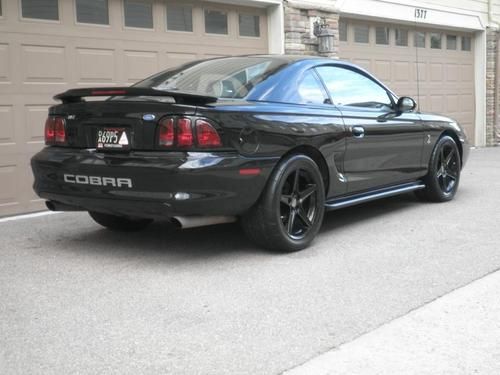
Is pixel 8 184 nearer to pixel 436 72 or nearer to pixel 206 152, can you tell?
pixel 206 152

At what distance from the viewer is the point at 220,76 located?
16.5ft

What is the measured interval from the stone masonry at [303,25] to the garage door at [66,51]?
1.41m

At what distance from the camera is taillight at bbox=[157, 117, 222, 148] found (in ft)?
13.8

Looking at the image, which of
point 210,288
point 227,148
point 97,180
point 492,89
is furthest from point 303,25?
point 210,288

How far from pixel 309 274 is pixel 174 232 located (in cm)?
162

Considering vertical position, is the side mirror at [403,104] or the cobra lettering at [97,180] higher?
the side mirror at [403,104]

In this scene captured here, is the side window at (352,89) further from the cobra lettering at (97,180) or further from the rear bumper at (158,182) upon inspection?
the cobra lettering at (97,180)

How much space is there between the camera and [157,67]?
7793mm

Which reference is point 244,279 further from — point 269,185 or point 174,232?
point 174,232

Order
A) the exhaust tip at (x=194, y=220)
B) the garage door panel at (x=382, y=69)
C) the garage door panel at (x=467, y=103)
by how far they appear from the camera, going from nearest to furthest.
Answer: the exhaust tip at (x=194, y=220), the garage door panel at (x=382, y=69), the garage door panel at (x=467, y=103)

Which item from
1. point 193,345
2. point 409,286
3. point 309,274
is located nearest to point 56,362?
point 193,345

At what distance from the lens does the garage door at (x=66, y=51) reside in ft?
21.5

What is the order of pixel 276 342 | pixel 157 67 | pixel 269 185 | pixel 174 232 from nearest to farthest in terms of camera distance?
pixel 276 342
pixel 269 185
pixel 174 232
pixel 157 67

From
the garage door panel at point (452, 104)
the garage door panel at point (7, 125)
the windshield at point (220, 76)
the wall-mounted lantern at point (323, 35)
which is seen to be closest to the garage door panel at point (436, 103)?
the garage door panel at point (452, 104)
